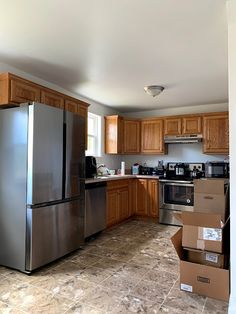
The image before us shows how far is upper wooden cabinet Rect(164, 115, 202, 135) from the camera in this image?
4.92 metres

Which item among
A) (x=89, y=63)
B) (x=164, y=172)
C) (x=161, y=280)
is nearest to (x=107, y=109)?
(x=164, y=172)

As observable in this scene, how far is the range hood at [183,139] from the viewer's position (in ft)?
16.0

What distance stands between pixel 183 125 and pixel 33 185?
3511mm

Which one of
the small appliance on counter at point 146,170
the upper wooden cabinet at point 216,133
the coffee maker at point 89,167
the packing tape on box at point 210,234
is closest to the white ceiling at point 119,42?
the upper wooden cabinet at point 216,133

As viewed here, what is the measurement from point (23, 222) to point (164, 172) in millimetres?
3459

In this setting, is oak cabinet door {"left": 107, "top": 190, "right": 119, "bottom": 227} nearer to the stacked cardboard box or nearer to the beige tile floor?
the beige tile floor

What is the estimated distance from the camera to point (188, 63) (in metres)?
3.03

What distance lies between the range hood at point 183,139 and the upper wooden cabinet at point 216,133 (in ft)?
0.45

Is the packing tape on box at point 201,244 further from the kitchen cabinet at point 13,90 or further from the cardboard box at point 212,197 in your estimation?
the kitchen cabinet at point 13,90

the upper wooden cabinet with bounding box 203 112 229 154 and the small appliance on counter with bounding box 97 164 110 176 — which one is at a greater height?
the upper wooden cabinet with bounding box 203 112 229 154

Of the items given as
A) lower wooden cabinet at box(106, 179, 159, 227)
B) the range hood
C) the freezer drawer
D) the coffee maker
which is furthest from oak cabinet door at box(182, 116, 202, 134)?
the freezer drawer

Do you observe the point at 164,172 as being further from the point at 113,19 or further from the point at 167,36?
the point at 113,19

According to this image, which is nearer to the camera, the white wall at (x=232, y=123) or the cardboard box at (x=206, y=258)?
the white wall at (x=232, y=123)

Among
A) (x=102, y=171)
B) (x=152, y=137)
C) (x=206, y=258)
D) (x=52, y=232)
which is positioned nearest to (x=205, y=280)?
(x=206, y=258)
